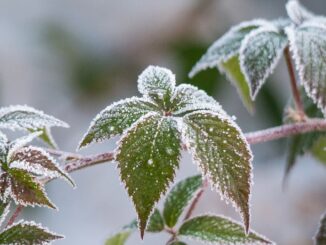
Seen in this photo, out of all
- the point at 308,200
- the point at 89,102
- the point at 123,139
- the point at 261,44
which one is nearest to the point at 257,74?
the point at 261,44

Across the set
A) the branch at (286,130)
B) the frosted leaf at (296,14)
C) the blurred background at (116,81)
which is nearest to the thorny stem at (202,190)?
the branch at (286,130)

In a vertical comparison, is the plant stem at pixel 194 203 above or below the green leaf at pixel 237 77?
below

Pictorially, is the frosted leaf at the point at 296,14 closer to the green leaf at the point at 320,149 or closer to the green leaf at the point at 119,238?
the green leaf at the point at 320,149

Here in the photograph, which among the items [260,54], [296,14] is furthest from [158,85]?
[296,14]

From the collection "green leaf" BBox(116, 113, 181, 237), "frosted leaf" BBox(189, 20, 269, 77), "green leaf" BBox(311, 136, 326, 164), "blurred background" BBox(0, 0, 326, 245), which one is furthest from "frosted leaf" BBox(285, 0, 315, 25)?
"blurred background" BBox(0, 0, 326, 245)

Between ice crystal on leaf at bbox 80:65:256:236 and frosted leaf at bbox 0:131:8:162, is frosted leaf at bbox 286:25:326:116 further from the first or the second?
frosted leaf at bbox 0:131:8:162

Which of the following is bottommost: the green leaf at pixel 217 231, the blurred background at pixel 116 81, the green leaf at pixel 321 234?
the green leaf at pixel 321 234

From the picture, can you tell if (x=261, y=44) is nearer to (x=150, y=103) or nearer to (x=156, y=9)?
(x=150, y=103)
